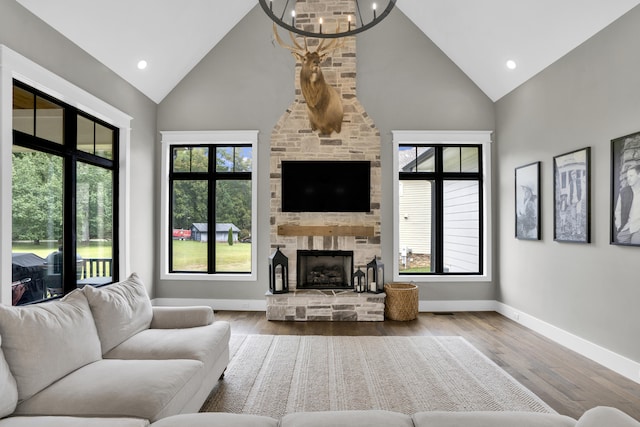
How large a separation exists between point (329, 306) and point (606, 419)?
4.54 metres

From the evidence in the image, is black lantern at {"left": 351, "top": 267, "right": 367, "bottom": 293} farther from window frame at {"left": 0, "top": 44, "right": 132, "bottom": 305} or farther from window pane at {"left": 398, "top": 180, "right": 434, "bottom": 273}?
window frame at {"left": 0, "top": 44, "right": 132, "bottom": 305}

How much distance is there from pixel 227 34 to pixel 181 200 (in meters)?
2.75

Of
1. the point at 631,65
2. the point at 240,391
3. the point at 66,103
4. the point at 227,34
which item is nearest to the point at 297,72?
the point at 227,34

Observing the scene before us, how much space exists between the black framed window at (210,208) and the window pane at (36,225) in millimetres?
2222

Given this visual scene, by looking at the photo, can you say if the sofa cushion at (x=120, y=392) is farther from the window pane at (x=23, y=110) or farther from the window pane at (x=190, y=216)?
the window pane at (x=190, y=216)

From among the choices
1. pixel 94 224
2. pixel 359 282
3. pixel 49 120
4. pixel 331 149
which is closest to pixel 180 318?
pixel 94 224

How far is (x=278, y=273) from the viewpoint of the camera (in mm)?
5848

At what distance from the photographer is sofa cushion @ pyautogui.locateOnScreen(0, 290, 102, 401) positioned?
2041 millimetres

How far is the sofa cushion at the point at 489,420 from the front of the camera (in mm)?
1419

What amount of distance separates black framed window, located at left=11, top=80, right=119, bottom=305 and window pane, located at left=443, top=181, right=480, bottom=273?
495 cm

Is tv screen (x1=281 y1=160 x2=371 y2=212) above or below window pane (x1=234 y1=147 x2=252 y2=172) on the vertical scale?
below

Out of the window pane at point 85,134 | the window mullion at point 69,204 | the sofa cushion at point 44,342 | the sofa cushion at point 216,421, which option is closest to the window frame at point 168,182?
the window pane at point 85,134

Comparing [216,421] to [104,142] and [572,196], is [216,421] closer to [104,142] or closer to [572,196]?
[572,196]

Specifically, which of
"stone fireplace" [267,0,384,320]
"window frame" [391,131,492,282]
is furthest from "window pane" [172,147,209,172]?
"window frame" [391,131,492,282]
